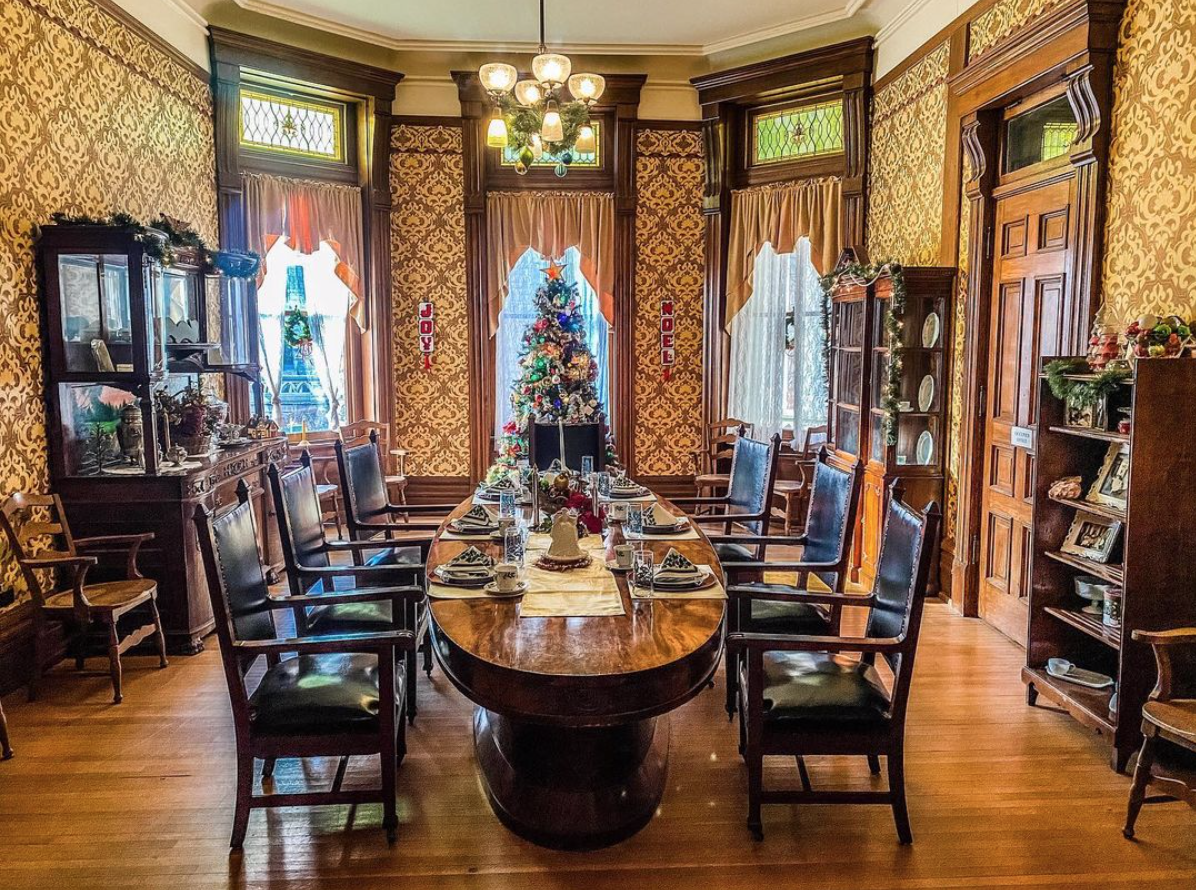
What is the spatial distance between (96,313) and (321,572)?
2.11 metres

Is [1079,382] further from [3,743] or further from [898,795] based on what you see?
[3,743]

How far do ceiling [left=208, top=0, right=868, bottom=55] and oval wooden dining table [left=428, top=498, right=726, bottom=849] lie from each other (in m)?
4.46

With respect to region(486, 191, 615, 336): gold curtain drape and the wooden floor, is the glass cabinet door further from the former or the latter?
region(486, 191, 615, 336): gold curtain drape

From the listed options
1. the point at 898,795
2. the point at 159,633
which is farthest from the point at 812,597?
the point at 159,633

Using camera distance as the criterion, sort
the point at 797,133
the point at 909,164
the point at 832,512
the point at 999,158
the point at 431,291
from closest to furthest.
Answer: the point at 832,512
the point at 999,158
the point at 909,164
the point at 797,133
the point at 431,291

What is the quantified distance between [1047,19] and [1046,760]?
10.7 feet

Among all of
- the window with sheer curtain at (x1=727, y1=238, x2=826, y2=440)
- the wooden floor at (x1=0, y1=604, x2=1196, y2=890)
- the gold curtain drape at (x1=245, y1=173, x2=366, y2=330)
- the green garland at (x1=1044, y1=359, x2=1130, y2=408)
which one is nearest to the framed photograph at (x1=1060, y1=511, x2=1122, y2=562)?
the green garland at (x1=1044, y1=359, x2=1130, y2=408)

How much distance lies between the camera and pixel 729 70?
263 inches

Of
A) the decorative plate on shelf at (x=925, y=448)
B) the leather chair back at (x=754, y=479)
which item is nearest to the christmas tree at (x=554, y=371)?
the leather chair back at (x=754, y=479)

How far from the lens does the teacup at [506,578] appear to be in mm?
2611

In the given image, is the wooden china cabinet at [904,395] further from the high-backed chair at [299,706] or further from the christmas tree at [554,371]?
the high-backed chair at [299,706]

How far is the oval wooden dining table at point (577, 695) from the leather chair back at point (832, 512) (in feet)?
2.12

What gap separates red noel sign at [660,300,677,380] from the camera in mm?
7215

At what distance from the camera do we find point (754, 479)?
169 inches
